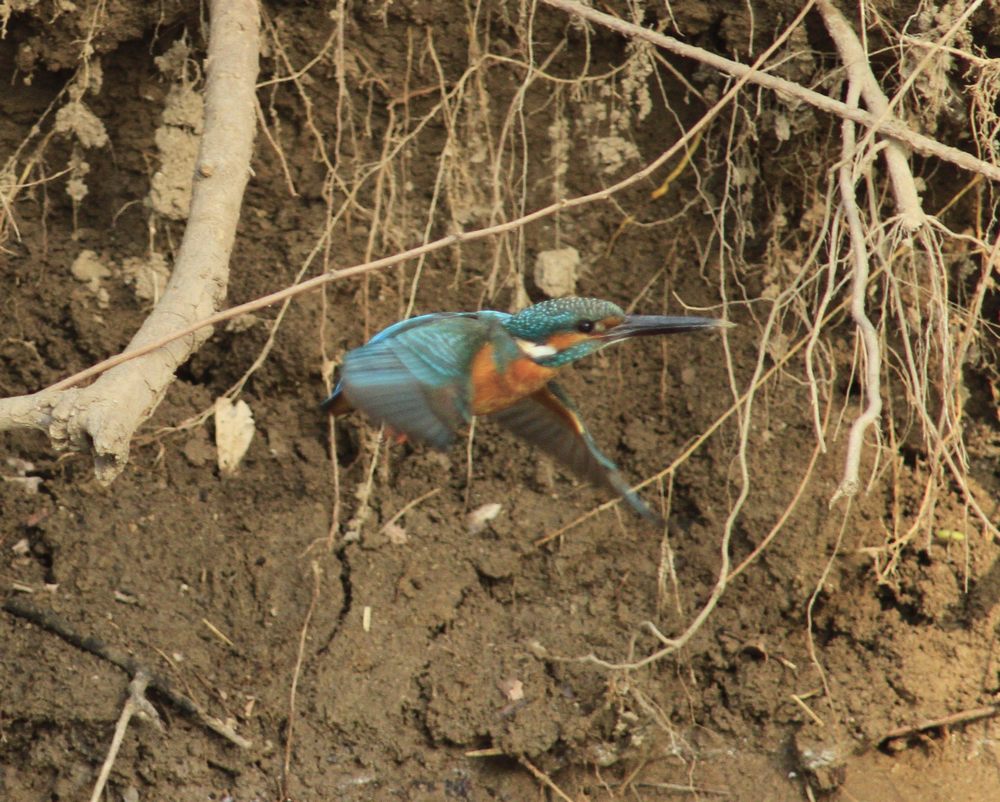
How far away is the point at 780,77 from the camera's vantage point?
336 cm

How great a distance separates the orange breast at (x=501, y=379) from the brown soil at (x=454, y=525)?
0.78m

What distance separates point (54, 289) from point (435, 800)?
68.9 inches

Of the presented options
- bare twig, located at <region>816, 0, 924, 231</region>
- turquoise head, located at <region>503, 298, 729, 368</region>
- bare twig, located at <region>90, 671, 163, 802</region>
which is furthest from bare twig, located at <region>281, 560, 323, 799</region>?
bare twig, located at <region>816, 0, 924, 231</region>

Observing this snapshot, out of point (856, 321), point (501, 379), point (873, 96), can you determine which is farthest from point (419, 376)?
point (873, 96)

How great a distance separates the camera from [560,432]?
2.98 meters

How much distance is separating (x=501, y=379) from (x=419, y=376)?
242 millimetres

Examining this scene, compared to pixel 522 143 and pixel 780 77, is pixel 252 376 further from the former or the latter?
pixel 780 77

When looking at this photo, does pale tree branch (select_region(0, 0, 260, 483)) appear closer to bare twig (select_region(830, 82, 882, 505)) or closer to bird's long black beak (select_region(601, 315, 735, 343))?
bird's long black beak (select_region(601, 315, 735, 343))

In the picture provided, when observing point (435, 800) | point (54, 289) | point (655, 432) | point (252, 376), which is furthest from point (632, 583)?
point (54, 289)

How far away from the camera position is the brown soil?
3295mm

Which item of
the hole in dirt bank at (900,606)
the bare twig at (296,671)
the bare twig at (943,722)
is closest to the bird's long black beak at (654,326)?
the bare twig at (296,671)

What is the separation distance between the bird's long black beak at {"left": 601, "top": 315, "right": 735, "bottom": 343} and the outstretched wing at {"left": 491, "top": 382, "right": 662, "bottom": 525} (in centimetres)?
18

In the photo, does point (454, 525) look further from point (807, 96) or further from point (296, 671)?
point (807, 96)

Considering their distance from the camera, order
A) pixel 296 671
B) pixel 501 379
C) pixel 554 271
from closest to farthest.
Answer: pixel 501 379
pixel 296 671
pixel 554 271
